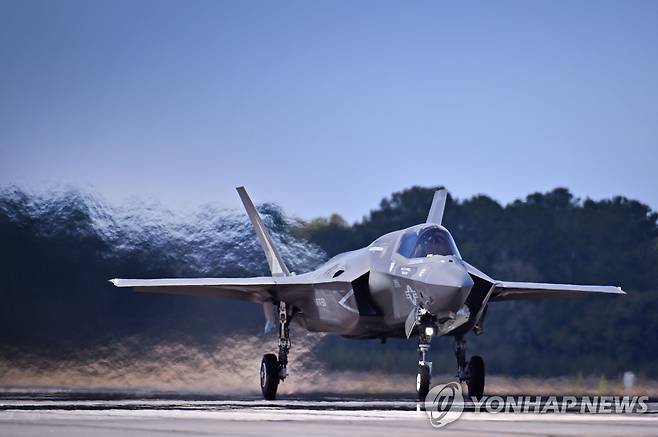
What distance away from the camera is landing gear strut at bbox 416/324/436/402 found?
61.7ft

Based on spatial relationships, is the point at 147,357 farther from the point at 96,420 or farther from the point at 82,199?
the point at 96,420

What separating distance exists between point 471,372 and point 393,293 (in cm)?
237

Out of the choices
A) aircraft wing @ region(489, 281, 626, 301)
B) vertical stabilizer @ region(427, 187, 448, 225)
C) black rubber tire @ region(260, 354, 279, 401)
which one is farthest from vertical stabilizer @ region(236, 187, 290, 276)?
aircraft wing @ region(489, 281, 626, 301)

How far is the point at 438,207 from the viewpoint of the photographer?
77.1 feet

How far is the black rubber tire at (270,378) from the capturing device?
74.6 feet

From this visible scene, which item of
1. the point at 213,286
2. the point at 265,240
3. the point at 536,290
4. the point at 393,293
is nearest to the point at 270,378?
the point at 213,286

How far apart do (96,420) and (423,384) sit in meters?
6.92

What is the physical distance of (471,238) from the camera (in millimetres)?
38125

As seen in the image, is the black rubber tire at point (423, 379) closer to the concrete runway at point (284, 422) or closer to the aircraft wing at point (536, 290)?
the concrete runway at point (284, 422)

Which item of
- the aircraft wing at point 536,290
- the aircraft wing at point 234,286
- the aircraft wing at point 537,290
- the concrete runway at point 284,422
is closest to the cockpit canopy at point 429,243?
the aircraft wing at point 536,290

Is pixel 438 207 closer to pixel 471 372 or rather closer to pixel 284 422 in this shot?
pixel 471 372

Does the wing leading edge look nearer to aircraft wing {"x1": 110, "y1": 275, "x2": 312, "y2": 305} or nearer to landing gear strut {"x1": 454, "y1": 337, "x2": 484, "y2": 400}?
aircraft wing {"x1": 110, "y1": 275, "x2": 312, "y2": 305}

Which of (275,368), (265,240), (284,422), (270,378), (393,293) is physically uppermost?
(265,240)

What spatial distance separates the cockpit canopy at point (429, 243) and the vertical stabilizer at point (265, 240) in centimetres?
555
